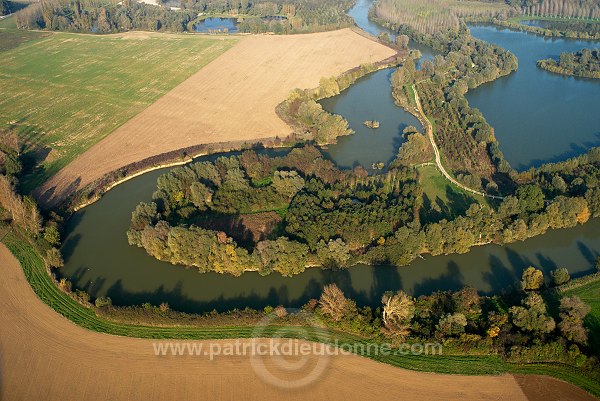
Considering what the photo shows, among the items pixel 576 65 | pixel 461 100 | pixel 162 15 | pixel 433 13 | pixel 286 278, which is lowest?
pixel 286 278

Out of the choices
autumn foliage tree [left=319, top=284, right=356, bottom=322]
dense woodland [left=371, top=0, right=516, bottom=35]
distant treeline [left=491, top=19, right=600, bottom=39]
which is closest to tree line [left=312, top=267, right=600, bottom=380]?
autumn foliage tree [left=319, top=284, right=356, bottom=322]

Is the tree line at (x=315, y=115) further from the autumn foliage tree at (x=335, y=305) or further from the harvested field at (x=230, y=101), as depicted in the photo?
the autumn foliage tree at (x=335, y=305)

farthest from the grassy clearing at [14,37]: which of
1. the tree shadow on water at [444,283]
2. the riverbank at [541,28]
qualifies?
the riverbank at [541,28]

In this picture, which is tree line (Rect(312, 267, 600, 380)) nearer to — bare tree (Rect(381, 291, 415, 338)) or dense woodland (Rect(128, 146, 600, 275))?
bare tree (Rect(381, 291, 415, 338))

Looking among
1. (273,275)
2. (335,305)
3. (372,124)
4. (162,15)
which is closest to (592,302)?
(335,305)

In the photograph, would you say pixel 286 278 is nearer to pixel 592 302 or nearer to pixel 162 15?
pixel 592 302
